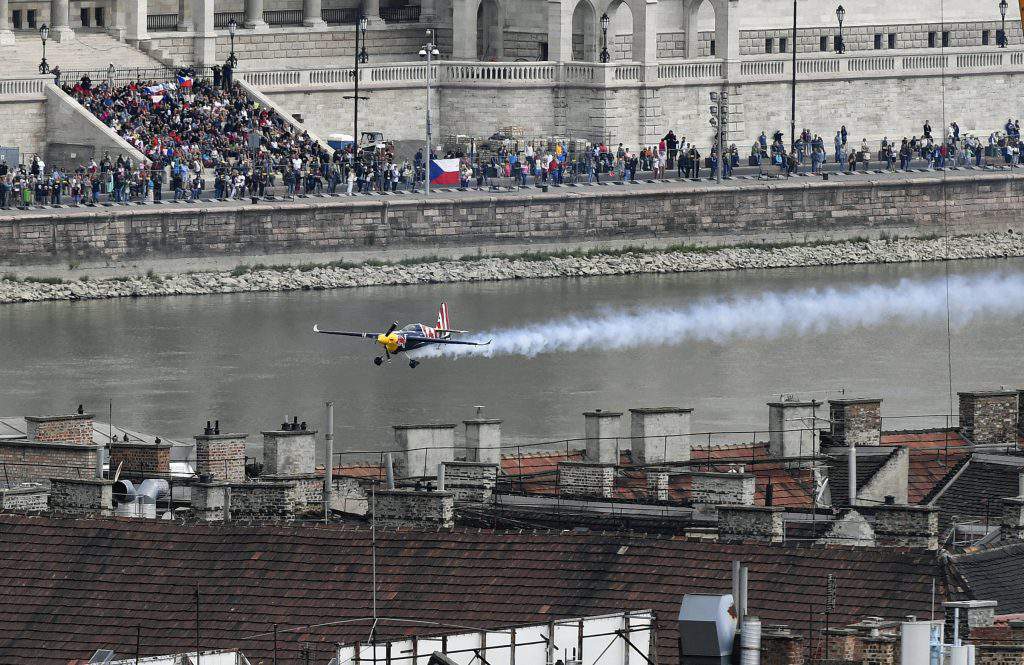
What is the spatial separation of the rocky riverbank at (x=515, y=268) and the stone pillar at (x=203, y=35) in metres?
11.3

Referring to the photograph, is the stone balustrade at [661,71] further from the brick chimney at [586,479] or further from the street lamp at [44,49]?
the brick chimney at [586,479]

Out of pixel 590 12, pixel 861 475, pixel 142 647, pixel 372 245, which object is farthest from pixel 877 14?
pixel 142 647

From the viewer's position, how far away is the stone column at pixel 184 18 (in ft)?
416

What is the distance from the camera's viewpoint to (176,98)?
117 metres

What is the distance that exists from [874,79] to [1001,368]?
118 feet

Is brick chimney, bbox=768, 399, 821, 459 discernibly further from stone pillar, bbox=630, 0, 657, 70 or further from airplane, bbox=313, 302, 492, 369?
stone pillar, bbox=630, 0, 657, 70

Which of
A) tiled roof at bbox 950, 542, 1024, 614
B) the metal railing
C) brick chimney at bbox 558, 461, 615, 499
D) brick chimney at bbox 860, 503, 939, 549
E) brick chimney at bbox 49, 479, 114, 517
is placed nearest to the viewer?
tiled roof at bbox 950, 542, 1024, 614

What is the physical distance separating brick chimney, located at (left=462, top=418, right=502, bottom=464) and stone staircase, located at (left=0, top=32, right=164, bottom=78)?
5561 cm

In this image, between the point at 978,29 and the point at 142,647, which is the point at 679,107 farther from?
the point at 142,647

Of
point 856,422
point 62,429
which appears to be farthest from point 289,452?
point 856,422

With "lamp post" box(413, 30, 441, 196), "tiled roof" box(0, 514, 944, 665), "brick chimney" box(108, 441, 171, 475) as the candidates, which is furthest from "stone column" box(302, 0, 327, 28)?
"tiled roof" box(0, 514, 944, 665)

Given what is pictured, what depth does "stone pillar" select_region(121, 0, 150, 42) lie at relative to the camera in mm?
123688

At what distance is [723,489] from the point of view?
56219mm

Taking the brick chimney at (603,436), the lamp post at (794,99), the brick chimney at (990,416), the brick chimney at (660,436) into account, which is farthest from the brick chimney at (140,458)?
the lamp post at (794,99)
